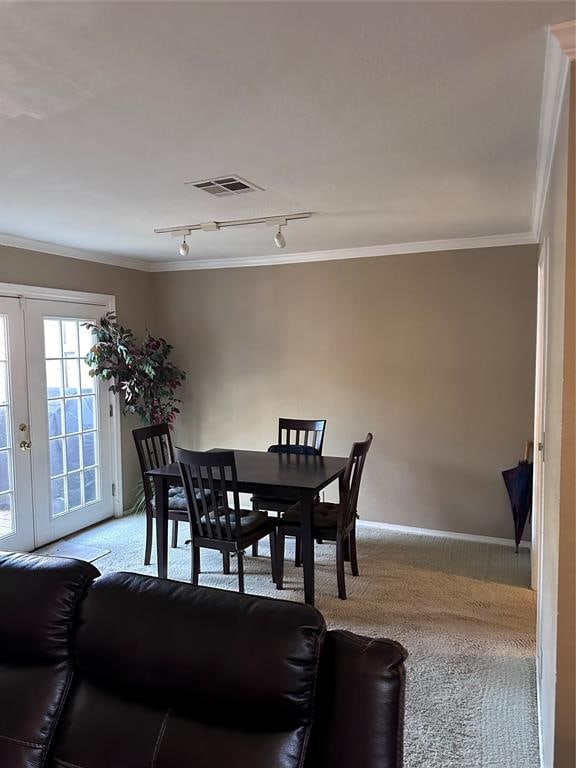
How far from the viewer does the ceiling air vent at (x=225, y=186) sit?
105 inches

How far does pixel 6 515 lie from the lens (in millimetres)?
4070

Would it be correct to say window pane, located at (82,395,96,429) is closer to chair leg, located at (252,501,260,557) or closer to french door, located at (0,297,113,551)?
french door, located at (0,297,113,551)

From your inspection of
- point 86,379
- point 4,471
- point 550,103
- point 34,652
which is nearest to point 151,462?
point 4,471

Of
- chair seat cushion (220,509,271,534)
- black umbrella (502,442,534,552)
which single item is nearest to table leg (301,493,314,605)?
chair seat cushion (220,509,271,534)

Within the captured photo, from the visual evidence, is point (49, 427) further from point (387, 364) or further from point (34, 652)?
point (34, 652)

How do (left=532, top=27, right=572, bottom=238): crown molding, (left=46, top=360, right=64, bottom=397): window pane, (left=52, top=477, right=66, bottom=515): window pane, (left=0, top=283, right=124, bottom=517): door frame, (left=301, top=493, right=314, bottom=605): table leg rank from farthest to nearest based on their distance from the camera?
(left=52, top=477, right=66, bottom=515): window pane
(left=46, top=360, right=64, bottom=397): window pane
(left=0, top=283, right=124, bottom=517): door frame
(left=301, top=493, right=314, bottom=605): table leg
(left=532, top=27, right=572, bottom=238): crown molding

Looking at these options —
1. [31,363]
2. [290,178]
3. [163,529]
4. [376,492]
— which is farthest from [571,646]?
[31,363]

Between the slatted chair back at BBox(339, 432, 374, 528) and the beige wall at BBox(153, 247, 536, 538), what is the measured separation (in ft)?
4.21

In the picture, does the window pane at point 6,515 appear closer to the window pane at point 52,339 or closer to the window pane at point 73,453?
the window pane at point 73,453

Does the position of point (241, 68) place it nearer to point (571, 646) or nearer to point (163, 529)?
point (571, 646)

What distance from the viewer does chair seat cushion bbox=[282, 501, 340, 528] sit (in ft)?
11.4

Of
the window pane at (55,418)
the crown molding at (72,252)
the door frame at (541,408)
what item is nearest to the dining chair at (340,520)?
the door frame at (541,408)

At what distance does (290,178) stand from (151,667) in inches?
84.6

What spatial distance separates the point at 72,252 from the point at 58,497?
6.66 ft
